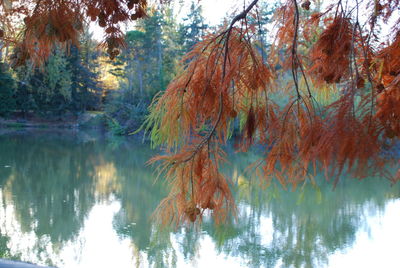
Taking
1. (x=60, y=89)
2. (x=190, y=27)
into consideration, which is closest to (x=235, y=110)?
(x=190, y=27)

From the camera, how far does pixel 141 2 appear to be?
1.47 m

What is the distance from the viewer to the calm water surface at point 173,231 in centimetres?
480

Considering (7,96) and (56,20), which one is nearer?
(56,20)

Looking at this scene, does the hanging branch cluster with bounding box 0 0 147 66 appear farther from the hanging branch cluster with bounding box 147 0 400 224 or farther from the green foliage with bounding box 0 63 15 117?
the green foliage with bounding box 0 63 15 117

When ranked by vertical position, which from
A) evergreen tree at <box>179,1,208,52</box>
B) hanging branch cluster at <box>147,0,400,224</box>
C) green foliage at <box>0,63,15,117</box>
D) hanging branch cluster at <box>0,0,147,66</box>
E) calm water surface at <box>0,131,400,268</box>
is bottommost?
calm water surface at <box>0,131,400,268</box>

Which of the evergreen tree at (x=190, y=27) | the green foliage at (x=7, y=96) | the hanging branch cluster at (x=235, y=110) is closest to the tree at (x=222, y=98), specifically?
the hanging branch cluster at (x=235, y=110)

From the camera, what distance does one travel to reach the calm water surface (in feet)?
15.7

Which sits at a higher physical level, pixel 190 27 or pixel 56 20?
pixel 190 27

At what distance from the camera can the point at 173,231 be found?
4.55 meters

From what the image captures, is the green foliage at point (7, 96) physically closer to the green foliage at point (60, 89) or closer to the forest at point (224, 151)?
the green foliage at point (60, 89)

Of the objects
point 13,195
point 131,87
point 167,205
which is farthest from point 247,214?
point 131,87

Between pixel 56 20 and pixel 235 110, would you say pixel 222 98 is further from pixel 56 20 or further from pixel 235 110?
pixel 56 20

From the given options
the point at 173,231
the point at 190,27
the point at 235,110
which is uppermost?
the point at 190,27

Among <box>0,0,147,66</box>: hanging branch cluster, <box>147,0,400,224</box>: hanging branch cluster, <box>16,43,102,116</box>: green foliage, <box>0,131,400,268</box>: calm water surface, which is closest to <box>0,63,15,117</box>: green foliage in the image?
<box>16,43,102,116</box>: green foliage
